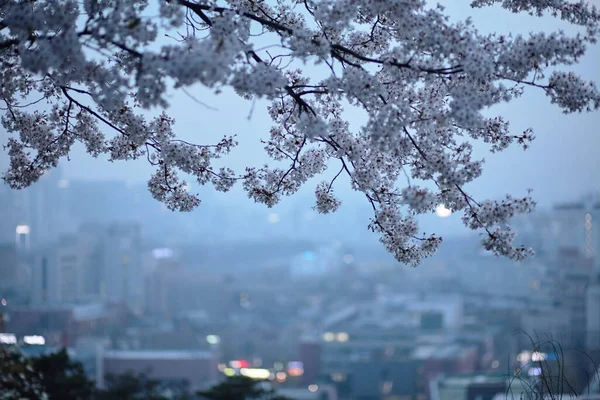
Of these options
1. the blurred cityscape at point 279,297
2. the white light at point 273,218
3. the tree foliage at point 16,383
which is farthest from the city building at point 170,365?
the white light at point 273,218

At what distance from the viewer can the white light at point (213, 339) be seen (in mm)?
28562

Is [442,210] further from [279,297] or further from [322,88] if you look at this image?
[279,297]

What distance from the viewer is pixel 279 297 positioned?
4138 cm

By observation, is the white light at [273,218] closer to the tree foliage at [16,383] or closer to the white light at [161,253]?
the white light at [161,253]

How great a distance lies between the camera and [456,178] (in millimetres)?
2061

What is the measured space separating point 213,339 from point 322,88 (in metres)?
27.7

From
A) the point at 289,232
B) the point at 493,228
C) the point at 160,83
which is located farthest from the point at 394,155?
the point at 289,232

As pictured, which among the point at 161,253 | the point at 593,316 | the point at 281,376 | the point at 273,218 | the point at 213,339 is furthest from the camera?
the point at 273,218

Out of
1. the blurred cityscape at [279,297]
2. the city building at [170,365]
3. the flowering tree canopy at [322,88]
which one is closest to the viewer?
the flowering tree canopy at [322,88]

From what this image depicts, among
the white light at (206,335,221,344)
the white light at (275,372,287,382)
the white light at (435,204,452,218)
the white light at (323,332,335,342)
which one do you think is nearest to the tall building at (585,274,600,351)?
the white light at (275,372,287,382)

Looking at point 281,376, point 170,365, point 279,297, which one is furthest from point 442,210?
point 279,297

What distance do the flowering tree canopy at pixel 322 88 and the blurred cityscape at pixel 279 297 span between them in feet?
2.72

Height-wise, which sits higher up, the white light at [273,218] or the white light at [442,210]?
the white light at [273,218]

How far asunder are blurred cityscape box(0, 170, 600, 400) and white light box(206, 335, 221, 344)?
0.10 m
